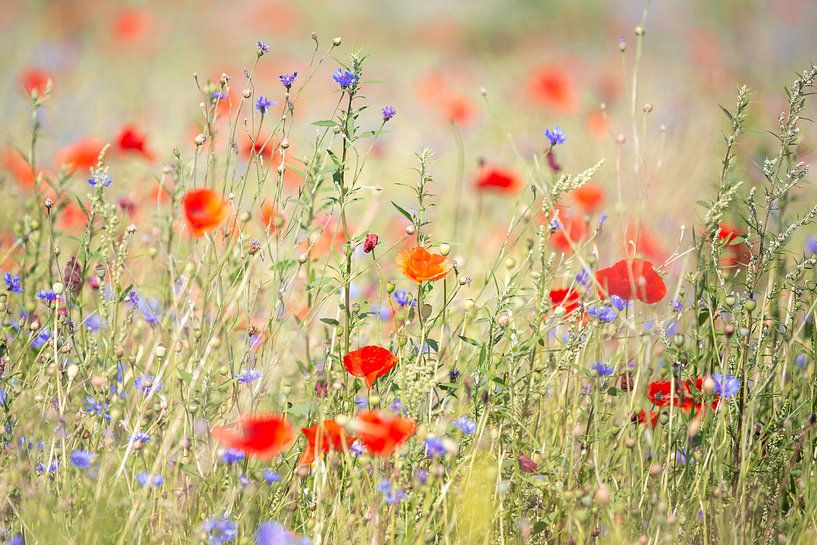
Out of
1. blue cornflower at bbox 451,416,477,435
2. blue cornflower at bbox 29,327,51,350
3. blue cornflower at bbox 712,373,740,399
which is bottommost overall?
blue cornflower at bbox 451,416,477,435

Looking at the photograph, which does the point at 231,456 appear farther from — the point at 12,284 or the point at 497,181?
the point at 497,181

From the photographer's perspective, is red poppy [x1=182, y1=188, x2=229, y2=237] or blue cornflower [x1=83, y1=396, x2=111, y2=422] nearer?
blue cornflower [x1=83, y1=396, x2=111, y2=422]

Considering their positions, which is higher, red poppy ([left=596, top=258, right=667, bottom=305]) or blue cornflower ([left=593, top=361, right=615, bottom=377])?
red poppy ([left=596, top=258, right=667, bottom=305])

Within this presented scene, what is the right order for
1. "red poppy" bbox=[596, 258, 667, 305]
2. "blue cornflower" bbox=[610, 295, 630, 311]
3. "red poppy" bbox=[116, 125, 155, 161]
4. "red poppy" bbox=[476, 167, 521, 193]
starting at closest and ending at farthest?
"red poppy" bbox=[596, 258, 667, 305] < "blue cornflower" bbox=[610, 295, 630, 311] < "red poppy" bbox=[116, 125, 155, 161] < "red poppy" bbox=[476, 167, 521, 193]

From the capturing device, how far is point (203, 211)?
1.60m

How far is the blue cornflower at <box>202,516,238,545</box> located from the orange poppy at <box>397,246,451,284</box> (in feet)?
1.67

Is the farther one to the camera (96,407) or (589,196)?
(589,196)

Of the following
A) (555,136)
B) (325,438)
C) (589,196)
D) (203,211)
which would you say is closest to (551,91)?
(589,196)

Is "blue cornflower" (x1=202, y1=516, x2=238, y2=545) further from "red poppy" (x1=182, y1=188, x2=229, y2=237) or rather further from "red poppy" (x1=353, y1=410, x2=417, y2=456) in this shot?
"red poppy" (x1=182, y1=188, x2=229, y2=237)

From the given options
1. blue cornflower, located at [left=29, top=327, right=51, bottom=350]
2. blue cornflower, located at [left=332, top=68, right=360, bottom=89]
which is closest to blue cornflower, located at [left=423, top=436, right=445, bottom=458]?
blue cornflower, located at [left=332, top=68, right=360, bottom=89]

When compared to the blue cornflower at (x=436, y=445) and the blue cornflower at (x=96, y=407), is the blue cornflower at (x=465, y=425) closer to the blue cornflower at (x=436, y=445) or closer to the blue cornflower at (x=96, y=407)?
the blue cornflower at (x=436, y=445)

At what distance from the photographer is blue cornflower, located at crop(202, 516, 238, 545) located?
128cm

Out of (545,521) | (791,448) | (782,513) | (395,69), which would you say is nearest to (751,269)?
(791,448)

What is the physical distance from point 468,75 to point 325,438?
510 cm
